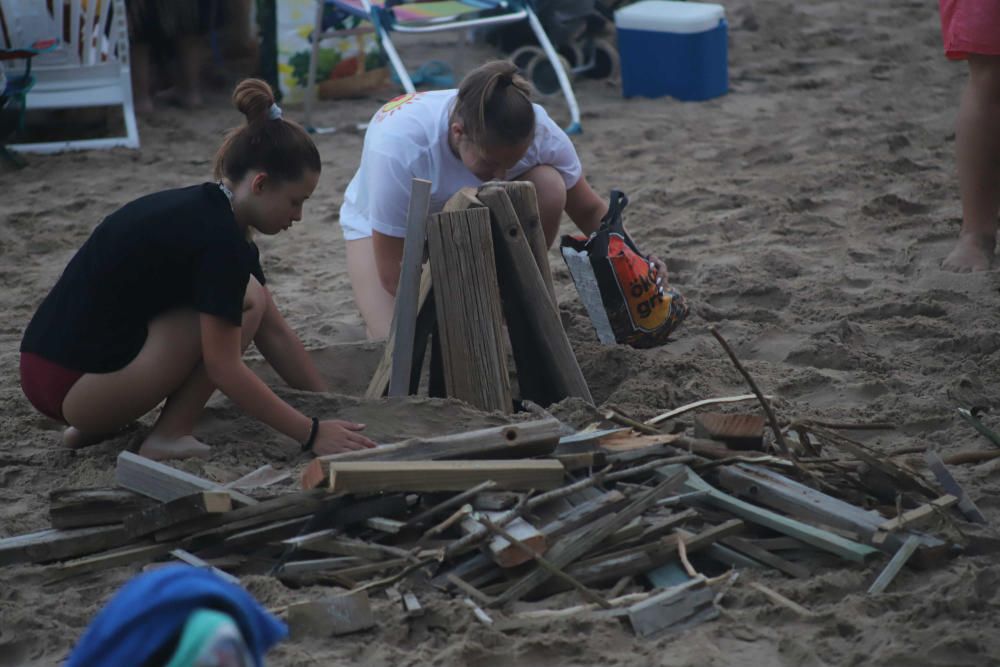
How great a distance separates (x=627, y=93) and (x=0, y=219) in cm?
386

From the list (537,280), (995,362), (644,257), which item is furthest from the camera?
(644,257)

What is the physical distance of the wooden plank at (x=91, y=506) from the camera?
270 cm

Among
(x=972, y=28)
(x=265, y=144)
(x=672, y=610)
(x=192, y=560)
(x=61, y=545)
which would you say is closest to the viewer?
(x=672, y=610)

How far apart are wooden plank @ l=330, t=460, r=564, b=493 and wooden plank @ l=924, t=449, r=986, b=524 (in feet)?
2.86

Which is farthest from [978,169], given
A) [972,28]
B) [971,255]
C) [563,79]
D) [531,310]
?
[563,79]

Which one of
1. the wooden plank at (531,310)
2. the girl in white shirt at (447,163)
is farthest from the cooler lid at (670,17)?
the wooden plank at (531,310)

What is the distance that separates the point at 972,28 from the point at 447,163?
2003mm

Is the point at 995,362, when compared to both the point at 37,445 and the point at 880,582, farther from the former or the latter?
the point at 37,445

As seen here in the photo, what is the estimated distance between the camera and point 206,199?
3018mm

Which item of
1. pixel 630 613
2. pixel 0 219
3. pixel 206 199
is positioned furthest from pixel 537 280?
pixel 0 219

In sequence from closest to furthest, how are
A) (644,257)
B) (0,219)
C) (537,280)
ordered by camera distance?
(537,280), (644,257), (0,219)

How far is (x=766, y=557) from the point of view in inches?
101

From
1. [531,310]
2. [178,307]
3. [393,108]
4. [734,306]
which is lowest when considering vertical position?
[734,306]

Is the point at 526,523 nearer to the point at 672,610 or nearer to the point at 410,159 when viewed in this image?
the point at 672,610
